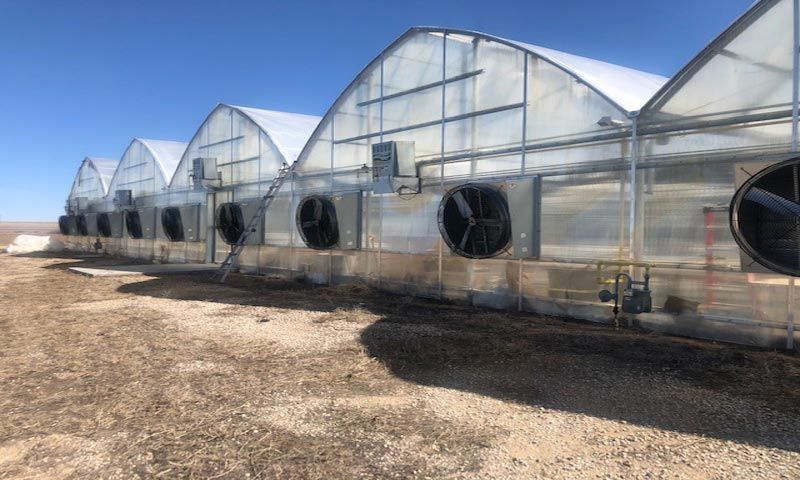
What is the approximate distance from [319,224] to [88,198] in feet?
84.3

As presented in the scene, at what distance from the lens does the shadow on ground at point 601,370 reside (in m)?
4.99

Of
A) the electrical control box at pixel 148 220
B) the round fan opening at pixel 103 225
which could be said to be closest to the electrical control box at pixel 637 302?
the electrical control box at pixel 148 220

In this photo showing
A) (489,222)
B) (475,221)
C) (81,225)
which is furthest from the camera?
(81,225)

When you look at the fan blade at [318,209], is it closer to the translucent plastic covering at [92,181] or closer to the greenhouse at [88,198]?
the greenhouse at [88,198]

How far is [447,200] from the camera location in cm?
1093

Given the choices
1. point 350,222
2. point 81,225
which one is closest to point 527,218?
point 350,222

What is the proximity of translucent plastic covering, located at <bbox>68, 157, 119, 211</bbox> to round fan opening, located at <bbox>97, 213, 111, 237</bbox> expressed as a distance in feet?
6.39

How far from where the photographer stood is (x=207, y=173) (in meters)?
19.8

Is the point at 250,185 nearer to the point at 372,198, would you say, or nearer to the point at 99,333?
the point at 372,198

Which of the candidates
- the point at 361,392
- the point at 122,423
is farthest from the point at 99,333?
the point at 361,392

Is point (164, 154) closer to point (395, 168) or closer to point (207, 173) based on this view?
point (207, 173)

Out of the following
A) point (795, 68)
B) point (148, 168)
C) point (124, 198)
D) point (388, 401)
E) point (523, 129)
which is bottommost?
point (388, 401)

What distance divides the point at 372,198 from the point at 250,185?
21.7 feet

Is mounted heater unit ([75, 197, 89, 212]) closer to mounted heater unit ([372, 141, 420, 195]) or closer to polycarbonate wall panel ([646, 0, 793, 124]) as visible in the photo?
mounted heater unit ([372, 141, 420, 195])
